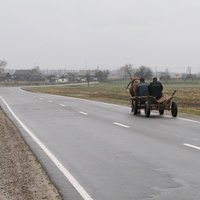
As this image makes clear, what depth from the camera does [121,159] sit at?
9164 millimetres

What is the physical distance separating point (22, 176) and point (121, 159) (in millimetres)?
2450

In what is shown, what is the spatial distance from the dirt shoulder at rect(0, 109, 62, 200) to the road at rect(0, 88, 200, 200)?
23 centimetres

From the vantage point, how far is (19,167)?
28.0 ft

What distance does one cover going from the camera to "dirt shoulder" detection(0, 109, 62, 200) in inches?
253

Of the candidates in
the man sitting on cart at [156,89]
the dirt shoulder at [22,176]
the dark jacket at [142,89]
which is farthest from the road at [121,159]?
the dark jacket at [142,89]

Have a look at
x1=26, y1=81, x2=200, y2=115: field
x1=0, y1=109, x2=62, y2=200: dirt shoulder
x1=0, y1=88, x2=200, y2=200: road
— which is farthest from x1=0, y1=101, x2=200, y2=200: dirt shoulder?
x1=26, y1=81, x2=200, y2=115: field

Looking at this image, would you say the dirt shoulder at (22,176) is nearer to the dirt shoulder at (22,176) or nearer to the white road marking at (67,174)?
the dirt shoulder at (22,176)

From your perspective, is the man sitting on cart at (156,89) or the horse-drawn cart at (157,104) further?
the man sitting on cart at (156,89)

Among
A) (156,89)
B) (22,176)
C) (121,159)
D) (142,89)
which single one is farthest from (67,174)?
(142,89)

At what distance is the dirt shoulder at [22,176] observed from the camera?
21.1 feet

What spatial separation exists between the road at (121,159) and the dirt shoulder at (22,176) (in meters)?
0.23

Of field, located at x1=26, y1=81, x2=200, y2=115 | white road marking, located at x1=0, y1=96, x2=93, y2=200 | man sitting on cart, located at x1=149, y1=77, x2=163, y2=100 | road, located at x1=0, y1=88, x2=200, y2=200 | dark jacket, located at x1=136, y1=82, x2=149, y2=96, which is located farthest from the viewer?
field, located at x1=26, y1=81, x2=200, y2=115

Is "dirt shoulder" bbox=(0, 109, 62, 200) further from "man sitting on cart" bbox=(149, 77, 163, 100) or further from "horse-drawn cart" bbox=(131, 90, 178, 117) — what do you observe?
"man sitting on cart" bbox=(149, 77, 163, 100)

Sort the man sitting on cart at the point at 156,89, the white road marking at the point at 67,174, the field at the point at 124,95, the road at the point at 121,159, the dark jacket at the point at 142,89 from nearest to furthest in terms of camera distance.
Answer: the white road marking at the point at 67,174 < the road at the point at 121,159 < the man sitting on cart at the point at 156,89 < the dark jacket at the point at 142,89 < the field at the point at 124,95
